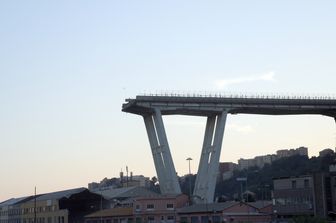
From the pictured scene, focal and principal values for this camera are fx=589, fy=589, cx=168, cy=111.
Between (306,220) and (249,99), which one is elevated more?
(249,99)

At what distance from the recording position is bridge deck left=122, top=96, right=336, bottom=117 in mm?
109750

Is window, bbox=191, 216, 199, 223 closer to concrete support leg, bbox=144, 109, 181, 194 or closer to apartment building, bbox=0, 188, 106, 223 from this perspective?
concrete support leg, bbox=144, 109, 181, 194

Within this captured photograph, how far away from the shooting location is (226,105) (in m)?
115

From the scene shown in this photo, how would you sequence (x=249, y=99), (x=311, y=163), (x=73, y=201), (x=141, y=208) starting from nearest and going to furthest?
(x=141, y=208), (x=249, y=99), (x=73, y=201), (x=311, y=163)

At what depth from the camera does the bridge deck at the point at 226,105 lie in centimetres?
10975

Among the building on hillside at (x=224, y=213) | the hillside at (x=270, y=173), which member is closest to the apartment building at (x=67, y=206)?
the building on hillside at (x=224, y=213)

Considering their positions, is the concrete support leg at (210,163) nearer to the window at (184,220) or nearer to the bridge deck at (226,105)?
the bridge deck at (226,105)

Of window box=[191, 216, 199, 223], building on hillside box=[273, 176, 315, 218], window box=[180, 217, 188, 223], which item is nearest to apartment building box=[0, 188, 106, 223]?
window box=[180, 217, 188, 223]

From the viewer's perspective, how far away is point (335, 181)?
8919cm

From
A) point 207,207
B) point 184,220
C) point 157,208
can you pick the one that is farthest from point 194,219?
point 157,208

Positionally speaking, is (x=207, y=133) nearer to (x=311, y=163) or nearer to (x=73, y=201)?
(x=73, y=201)

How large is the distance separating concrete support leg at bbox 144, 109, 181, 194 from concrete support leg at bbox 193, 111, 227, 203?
16.4 ft

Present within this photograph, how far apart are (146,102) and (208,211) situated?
1075 inches

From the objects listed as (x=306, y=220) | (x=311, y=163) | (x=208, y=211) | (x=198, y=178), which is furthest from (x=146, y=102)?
(x=311, y=163)
